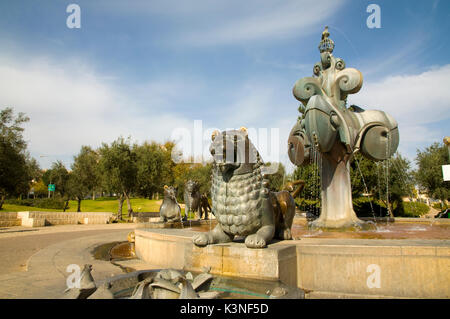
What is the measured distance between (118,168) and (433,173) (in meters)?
28.5

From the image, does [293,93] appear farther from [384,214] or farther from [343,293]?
[384,214]

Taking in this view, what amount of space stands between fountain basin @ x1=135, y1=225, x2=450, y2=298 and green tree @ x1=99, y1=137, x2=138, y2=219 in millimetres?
23372

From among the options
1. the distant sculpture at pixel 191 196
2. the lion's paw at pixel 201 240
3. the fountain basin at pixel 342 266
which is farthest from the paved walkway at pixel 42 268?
the distant sculpture at pixel 191 196

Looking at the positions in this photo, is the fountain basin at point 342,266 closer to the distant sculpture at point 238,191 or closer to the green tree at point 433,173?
the distant sculpture at point 238,191

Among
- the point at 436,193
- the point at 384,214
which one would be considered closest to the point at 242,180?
the point at 384,214

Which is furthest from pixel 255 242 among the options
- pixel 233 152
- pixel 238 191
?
pixel 233 152

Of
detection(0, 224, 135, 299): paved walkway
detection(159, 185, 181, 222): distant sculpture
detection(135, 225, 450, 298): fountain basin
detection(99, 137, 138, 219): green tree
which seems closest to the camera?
detection(135, 225, 450, 298): fountain basin

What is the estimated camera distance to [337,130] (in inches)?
358

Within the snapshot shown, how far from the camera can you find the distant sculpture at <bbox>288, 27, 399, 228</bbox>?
8.97 m

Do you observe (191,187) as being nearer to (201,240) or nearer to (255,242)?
(201,240)

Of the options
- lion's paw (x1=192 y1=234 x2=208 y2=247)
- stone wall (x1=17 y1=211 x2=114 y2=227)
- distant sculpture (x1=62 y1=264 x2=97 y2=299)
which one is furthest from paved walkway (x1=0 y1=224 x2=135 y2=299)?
stone wall (x1=17 y1=211 x2=114 y2=227)

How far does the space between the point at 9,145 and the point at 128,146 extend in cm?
914

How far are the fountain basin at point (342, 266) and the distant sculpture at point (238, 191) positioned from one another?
0.29 metres

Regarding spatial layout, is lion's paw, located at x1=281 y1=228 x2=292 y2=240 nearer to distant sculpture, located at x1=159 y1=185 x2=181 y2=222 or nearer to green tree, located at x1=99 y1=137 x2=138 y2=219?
distant sculpture, located at x1=159 y1=185 x2=181 y2=222
